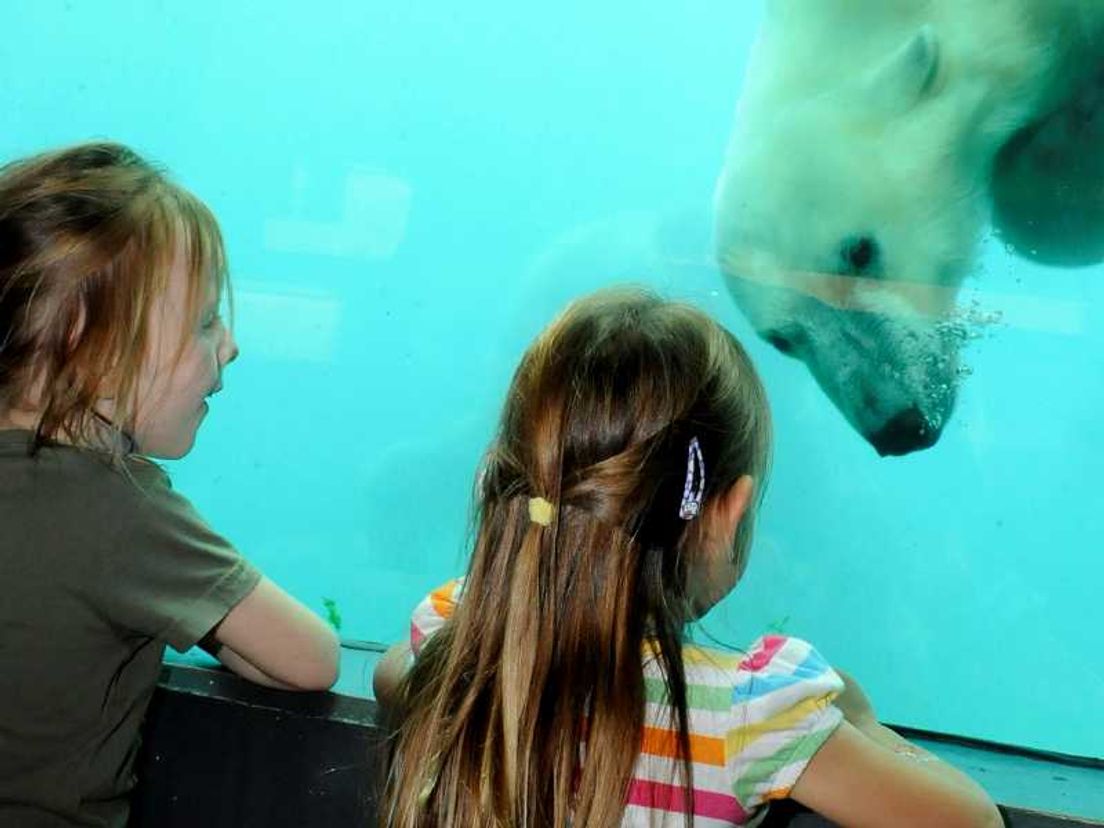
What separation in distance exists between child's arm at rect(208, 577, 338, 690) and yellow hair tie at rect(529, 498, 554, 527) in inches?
11.9

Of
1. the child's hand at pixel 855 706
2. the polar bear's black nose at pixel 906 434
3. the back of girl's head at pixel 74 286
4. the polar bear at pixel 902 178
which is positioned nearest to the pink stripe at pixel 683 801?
the child's hand at pixel 855 706

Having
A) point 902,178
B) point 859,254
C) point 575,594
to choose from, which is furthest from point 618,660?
point 902,178

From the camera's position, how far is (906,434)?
1.48 meters

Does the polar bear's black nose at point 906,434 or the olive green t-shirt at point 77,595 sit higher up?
the polar bear's black nose at point 906,434

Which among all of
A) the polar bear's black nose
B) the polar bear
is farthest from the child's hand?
the polar bear's black nose

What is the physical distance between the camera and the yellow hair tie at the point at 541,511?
676 mm

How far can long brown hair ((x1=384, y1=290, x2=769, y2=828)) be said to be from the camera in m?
0.66

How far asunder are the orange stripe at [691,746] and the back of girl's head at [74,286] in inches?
20.0

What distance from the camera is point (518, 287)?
181 cm

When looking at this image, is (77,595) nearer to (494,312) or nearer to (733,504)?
(733,504)

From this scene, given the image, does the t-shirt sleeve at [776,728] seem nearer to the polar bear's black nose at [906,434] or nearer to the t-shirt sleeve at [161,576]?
the t-shirt sleeve at [161,576]

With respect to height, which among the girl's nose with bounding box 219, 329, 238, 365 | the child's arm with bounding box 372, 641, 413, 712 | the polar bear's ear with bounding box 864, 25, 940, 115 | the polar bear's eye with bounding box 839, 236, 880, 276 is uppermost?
the polar bear's ear with bounding box 864, 25, 940, 115

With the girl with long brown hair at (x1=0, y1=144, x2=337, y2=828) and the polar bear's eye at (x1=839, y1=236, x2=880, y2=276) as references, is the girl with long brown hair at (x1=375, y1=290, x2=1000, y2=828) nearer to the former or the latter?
the girl with long brown hair at (x1=0, y1=144, x2=337, y2=828)

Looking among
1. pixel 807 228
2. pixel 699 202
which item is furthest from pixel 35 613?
pixel 699 202
